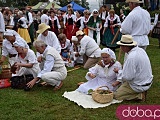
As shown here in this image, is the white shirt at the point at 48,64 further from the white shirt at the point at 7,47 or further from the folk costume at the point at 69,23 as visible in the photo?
the folk costume at the point at 69,23

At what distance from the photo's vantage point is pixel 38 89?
557 centimetres

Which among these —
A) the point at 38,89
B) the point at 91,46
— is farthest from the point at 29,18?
the point at 38,89

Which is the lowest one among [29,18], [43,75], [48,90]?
[48,90]

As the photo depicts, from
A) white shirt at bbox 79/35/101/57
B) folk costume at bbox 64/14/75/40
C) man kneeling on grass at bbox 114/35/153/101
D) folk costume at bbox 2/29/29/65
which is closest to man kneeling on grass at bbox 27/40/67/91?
folk costume at bbox 2/29/29/65

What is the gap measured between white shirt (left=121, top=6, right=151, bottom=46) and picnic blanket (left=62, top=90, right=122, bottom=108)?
1.37 metres

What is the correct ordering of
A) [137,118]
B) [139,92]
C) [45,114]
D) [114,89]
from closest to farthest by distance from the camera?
[137,118], [45,114], [139,92], [114,89]

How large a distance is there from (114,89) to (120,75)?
1.30 feet

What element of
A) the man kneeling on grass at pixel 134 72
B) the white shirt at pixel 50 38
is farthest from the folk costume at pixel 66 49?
the man kneeling on grass at pixel 134 72

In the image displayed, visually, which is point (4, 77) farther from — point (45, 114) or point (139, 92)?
point (139, 92)

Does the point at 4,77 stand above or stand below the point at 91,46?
below

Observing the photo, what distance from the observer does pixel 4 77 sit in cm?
620

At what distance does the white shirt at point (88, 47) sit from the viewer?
23.5 feet

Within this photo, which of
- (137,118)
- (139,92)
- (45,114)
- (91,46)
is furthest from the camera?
(91,46)

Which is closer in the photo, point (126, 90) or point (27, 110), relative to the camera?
point (27, 110)
